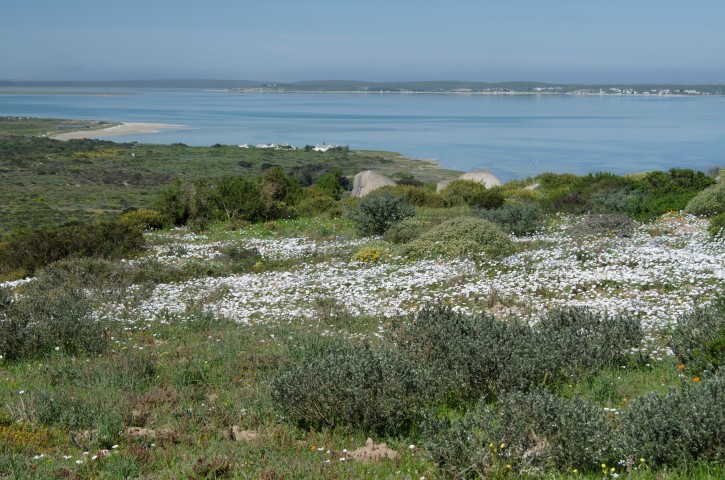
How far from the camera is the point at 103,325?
11.5 m

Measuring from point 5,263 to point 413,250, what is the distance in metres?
12.3

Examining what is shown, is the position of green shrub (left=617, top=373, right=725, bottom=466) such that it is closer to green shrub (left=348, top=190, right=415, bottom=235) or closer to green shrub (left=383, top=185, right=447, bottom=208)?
green shrub (left=348, top=190, right=415, bottom=235)

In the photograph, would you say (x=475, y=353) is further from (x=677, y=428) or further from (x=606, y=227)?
(x=606, y=227)

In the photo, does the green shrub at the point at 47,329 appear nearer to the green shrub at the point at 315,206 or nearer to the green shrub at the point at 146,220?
the green shrub at the point at 146,220

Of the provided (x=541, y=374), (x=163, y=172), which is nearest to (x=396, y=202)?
(x=541, y=374)

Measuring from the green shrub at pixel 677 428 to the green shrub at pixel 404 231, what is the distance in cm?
1459

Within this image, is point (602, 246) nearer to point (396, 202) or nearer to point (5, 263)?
point (396, 202)

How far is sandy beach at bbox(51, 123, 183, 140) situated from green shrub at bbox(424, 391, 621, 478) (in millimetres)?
110796

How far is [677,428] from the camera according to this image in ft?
16.8

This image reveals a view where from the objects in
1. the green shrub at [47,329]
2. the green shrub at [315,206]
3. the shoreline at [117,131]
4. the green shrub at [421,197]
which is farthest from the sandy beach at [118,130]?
the green shrub at [47,329]

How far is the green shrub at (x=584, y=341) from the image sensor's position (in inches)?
309

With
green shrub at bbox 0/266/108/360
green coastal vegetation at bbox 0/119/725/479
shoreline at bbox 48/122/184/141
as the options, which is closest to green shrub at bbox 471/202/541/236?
green coastal vegetation at bbox 0/119/725/479

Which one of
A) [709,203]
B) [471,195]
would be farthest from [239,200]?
[709,203]

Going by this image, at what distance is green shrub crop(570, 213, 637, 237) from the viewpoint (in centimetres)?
1877
